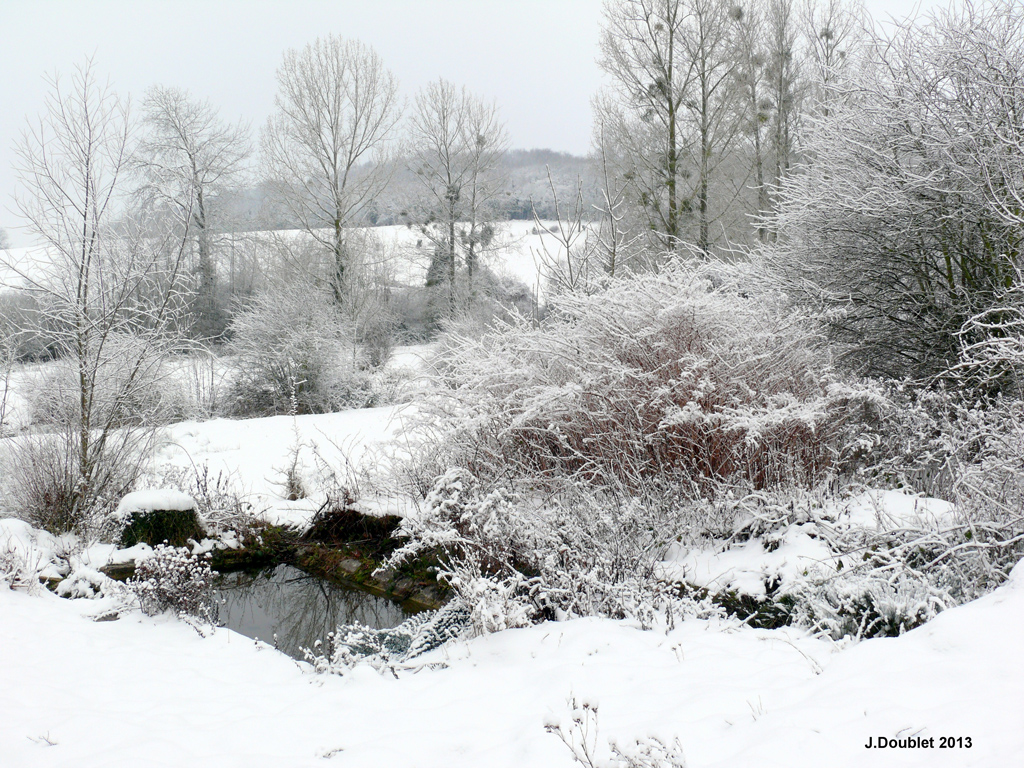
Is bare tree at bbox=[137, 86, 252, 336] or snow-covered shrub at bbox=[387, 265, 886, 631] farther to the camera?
bare tree at bbox=[137, 86, 252, 336]

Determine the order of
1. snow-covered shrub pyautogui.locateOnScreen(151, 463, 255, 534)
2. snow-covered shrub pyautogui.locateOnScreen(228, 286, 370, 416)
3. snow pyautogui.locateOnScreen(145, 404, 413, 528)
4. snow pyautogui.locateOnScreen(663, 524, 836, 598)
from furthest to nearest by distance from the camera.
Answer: snow-covered shrub pyautogui.locateOnScreen(228, 286, 370, 416), snow pyautogui.locateOnScreen(145, 404, 413, 528), snow-covered shrub pyautogui.locateOnScreen(151, 463, 255, 534), snow pyautogui.locateOnScreen(663, 524, 836, 598)

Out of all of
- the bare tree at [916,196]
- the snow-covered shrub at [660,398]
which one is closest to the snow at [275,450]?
the snow-covered shrub at [660,398]

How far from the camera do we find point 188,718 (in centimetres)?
330

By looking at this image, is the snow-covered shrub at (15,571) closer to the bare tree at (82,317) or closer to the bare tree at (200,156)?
the bare tree at (82,317)

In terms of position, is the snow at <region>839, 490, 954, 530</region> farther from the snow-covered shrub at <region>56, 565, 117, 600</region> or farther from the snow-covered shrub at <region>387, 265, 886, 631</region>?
the snow-covered shrub at <region>56, 565, 117, 600</region>

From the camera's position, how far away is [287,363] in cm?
1379

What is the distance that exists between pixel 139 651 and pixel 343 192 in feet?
55.0

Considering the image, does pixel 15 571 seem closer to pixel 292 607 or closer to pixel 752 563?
pixel 292 607

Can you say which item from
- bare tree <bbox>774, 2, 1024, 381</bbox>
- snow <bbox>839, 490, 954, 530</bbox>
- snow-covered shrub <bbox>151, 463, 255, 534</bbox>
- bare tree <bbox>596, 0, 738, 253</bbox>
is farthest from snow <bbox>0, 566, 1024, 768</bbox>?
bare tree <bbox>596, 0, 738, 253</bbox>

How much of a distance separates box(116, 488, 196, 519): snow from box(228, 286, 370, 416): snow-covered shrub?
7.27 m

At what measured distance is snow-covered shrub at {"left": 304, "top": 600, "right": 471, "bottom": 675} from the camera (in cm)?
387

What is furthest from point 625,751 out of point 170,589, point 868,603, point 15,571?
point 15,571

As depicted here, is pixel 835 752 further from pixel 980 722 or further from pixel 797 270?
pixel 797 270

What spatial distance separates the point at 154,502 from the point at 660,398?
4.79 metres
